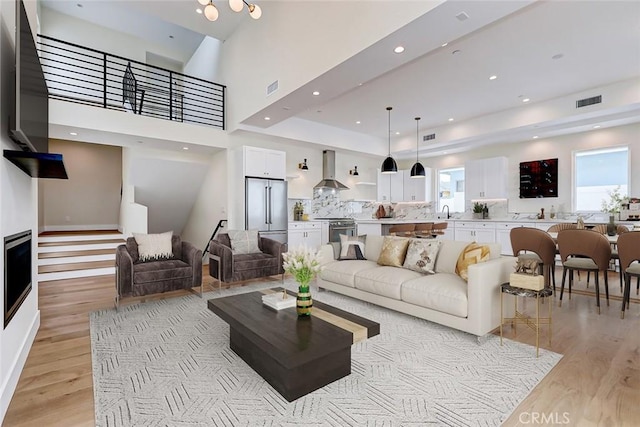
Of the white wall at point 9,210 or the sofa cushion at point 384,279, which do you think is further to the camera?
the sofa cushion at point 384,279

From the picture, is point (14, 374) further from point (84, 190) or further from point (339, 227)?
point (84, 190)

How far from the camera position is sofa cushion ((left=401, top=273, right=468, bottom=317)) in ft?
9.78

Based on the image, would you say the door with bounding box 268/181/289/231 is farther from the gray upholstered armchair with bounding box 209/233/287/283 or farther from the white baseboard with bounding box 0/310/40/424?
the white baseboard with bounding box 0/310/40/424

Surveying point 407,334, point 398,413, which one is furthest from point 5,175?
point 407,334

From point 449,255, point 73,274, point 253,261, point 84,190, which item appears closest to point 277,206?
point 253,261

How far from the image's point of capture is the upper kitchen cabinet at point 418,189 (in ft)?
29.9

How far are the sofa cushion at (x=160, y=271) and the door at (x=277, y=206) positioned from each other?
95.6 inches

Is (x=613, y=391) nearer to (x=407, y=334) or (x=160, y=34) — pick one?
(x=407, y=334)

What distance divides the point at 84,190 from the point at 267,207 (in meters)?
6.09

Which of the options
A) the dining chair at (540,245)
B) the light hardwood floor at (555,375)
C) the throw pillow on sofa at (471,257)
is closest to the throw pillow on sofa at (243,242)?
the light hardwood floor at (555,375)

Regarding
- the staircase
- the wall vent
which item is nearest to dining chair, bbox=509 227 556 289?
the wall vent

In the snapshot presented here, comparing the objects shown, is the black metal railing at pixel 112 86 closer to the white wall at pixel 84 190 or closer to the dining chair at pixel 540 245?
the white wall at pixel 84 190

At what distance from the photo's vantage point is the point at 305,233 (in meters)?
7.36

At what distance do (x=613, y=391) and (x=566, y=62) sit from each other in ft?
14.5
